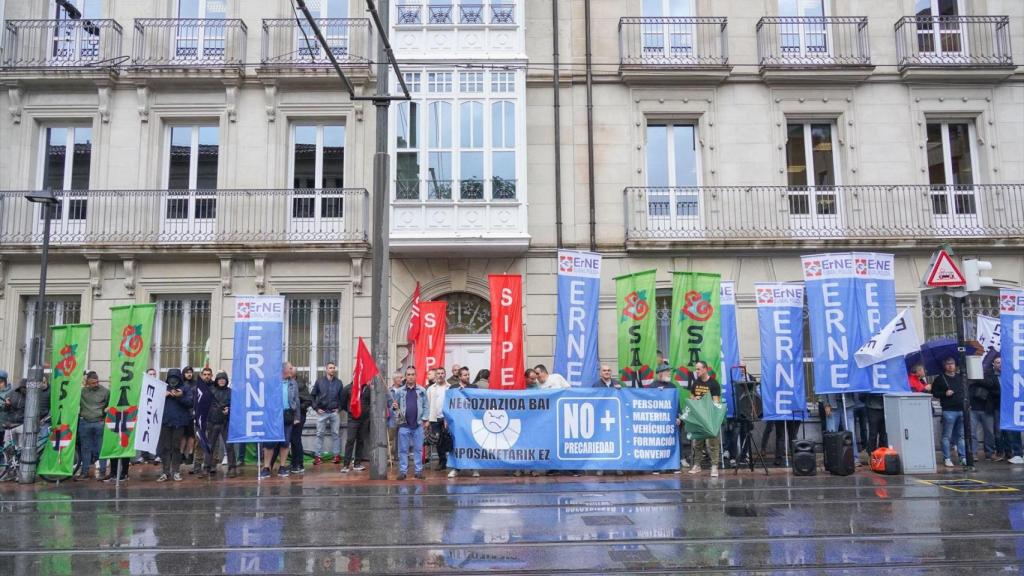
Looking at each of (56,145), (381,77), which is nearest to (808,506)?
(381,77)

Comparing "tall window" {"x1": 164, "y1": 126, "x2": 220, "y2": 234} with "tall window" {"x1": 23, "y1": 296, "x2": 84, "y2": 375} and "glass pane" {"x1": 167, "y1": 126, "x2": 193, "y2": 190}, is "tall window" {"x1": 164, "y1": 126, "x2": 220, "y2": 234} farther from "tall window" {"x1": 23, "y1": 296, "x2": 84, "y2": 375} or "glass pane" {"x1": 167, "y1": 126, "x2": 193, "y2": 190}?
"tall window" {"x1": 23, "y1": 296, "x2": 84, "y2": 375}

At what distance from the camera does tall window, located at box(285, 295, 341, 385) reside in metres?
17.2

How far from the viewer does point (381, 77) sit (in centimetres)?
1327

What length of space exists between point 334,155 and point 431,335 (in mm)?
5286

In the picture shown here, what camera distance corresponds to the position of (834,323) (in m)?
13.8

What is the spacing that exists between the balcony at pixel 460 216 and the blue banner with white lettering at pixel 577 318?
6.50ft

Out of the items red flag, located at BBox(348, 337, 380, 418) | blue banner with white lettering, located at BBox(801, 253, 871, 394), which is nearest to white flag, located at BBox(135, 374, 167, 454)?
red flag, located at BBox(348, 337, 380, 418)

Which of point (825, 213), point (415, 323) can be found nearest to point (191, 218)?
point (415, 323)

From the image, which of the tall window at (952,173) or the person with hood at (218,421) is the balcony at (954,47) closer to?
the tall window at (952,173)

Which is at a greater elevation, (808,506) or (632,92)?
(632,92)

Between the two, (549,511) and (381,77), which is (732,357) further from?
(381,77)

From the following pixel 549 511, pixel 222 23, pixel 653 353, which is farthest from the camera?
pixel 222 23

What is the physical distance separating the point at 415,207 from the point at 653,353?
6.05 metres

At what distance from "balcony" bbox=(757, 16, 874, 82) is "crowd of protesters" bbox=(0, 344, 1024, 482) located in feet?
24.1
